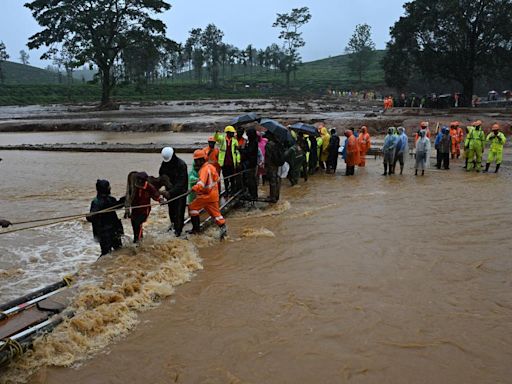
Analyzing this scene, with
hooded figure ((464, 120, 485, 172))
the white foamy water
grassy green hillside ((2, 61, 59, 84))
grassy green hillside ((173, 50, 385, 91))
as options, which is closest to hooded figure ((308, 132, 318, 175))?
hooded figure ((464, 120, 485, 172))

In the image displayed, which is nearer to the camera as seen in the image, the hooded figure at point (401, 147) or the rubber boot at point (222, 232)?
the rubber boot at point (222, 232)

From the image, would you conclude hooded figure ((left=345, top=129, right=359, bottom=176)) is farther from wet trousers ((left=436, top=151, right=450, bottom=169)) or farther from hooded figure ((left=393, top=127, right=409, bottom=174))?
wet trousers ((left=436, top=151, right=450, bottom=169))

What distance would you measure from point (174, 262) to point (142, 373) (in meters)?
2.56

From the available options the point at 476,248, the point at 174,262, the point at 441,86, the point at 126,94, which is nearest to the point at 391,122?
the point at 476,248

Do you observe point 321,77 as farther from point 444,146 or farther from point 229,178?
point 229,178

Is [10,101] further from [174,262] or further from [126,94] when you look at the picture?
[174,262]

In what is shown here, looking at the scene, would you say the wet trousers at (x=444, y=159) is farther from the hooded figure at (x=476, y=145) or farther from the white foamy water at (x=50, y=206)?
the white foamy water at (x=50, y=206)

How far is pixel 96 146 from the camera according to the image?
1995cm

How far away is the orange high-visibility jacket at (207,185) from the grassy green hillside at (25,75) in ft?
296

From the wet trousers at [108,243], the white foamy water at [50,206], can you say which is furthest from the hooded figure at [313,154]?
the wet trousers at [108,243]

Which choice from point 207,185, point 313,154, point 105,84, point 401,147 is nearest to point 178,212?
point 207,185

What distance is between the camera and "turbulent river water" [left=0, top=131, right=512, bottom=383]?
13.9 feet

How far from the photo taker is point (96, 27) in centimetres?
3775

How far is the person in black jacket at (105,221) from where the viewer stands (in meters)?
6.37
